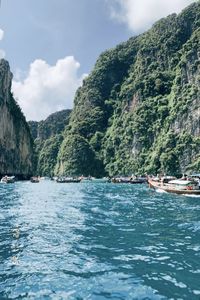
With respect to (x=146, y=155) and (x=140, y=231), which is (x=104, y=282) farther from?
(x=146, y=155)

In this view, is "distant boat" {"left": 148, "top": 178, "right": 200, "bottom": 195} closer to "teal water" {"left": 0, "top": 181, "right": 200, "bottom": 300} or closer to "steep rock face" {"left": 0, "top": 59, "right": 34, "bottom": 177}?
"teal water" {"left": 0, "top": 181, "right": 200, "bottom": 300}

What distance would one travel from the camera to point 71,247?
1953cm

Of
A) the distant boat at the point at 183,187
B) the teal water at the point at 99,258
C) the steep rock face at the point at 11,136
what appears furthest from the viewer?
the steep rock face at the point at 11,136

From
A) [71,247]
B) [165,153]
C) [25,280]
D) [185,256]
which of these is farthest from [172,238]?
[165,153]

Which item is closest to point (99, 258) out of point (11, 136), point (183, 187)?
point (183, 187)

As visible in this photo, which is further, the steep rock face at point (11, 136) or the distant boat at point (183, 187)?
the steep rock face at point (11, 136)

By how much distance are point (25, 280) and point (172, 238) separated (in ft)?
33.7

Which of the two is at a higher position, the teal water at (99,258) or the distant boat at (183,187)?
the distant boat at (183,187)

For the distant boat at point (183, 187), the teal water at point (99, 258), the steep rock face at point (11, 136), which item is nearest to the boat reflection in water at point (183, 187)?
the distant boat at point (183, 187)

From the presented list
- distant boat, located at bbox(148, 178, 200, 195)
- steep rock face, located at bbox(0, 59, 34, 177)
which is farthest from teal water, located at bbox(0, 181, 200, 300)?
steep rock face, located at bbox(0, 59, 34, 177)

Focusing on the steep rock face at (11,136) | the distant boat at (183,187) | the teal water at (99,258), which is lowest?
the teal water at (99,258)

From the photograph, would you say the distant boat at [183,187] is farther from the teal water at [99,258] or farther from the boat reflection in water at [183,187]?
the teal water at [99,258]

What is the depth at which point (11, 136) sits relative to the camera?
151000 millimetres

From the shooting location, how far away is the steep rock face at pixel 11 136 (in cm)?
14250
